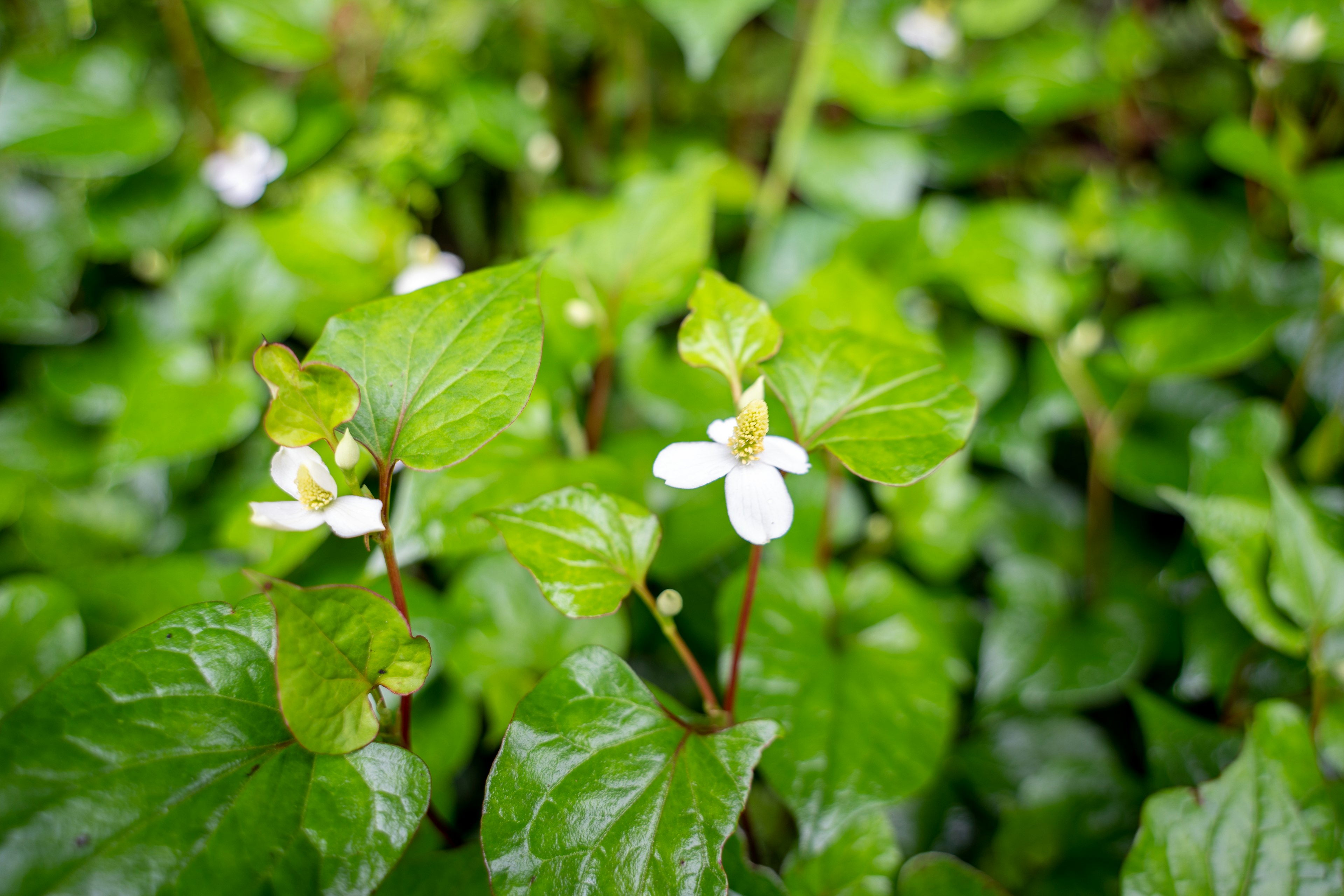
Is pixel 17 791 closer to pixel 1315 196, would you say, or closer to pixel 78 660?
pixel 78 660

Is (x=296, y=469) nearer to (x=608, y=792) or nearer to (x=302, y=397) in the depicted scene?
(x=302, y=397)

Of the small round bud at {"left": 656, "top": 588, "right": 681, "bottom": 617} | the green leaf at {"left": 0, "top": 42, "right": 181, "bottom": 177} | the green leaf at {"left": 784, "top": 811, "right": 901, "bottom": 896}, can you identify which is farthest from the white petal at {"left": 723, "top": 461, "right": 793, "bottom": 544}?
the green leaf at {"left": 0, "top": 42, "right": 181, "bottom": 177}

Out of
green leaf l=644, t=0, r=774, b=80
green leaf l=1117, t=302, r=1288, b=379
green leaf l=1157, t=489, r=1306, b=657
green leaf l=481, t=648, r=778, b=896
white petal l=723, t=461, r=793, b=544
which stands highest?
green leaf l=644, t=0, r=774, b=80

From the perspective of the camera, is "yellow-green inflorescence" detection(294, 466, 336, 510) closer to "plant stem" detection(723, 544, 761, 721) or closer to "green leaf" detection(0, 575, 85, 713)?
"plant stem" detection(723, 544, 761, 721)

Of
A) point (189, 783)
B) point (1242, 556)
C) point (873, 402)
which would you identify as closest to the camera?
point (189, 783)

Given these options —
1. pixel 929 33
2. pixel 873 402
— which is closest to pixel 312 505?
pixel 873 402

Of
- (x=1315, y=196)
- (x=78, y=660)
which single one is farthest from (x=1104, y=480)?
(x=78, y=660)

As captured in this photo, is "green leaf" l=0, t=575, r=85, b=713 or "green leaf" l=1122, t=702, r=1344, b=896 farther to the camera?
"green leaf" l=0, t=575, r=85, b=713
